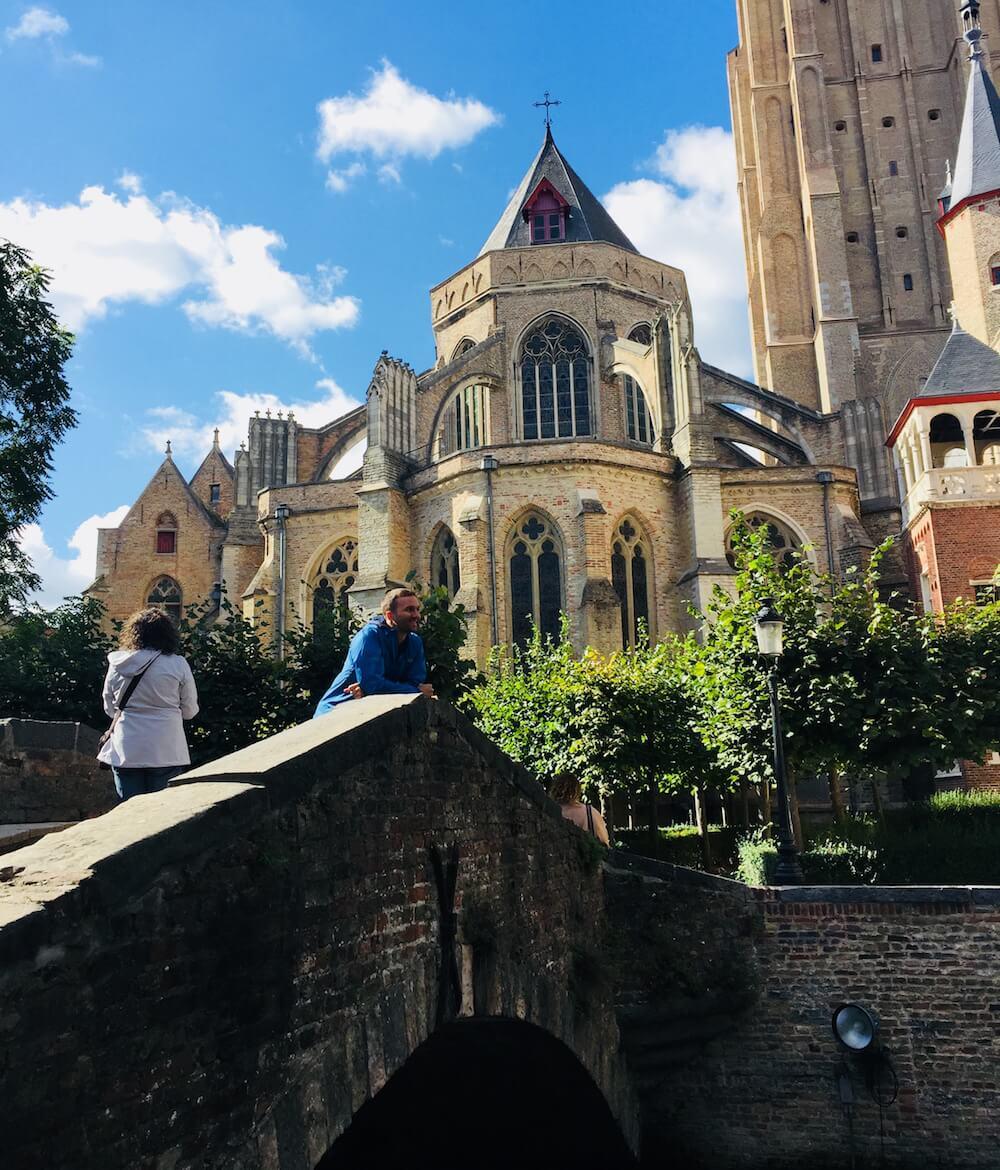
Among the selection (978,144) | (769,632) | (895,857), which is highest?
(978,144)

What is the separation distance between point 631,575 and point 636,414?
8.58m

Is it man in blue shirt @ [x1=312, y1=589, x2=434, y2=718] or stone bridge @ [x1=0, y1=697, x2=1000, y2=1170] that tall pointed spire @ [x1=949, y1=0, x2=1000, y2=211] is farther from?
man in blue shirt @ [x1=312, y1=589, x2=434, y2=718]

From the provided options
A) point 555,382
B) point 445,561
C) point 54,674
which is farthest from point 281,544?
point 54,674

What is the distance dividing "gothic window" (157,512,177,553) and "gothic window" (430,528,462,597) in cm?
1311

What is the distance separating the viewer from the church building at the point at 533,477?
26.2m

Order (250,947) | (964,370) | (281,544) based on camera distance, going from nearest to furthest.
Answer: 1. (250,947)
2. (964,370)
3. (281,544)

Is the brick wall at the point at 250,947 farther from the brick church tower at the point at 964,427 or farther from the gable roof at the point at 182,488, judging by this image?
the gable roof at the point at 182,488

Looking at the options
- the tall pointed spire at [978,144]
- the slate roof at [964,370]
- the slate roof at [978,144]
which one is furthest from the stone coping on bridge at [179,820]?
the slate roof at [978,144]

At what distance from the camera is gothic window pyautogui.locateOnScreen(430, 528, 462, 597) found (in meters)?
27.5

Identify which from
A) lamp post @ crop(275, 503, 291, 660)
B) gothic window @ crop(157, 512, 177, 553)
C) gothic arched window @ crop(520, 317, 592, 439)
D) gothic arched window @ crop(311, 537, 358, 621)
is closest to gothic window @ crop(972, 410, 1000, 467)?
gothic arched window @ crop(520, 317, 592, 439)

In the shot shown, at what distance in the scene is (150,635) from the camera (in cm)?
591

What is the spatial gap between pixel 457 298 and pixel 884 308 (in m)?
17.3

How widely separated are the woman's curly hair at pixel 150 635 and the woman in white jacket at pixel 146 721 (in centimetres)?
3

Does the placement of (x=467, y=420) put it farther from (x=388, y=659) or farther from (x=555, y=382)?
(x=388, y=659)
